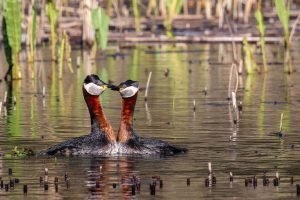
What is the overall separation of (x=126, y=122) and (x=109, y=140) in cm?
30

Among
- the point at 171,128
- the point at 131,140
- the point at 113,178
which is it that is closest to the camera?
the point at 113,178

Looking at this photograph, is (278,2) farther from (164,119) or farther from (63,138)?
(63,138)

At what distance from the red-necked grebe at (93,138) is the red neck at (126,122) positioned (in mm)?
116

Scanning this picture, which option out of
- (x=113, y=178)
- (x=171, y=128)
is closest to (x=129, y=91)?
(x=171, y=128)

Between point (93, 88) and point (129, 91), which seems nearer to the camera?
point (129, 91)

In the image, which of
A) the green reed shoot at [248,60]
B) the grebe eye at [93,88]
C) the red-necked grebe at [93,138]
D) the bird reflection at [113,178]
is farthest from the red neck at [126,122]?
the green reed shoot at [248,60]

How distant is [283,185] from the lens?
11.3 m

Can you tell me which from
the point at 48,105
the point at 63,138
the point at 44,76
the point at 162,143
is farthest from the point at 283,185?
the point at 44,76

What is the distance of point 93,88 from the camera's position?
47.4 feet

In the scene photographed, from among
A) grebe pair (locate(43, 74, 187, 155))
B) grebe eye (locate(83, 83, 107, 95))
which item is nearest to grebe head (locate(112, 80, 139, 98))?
grebe pair (locate(43, 74, 187, 155))

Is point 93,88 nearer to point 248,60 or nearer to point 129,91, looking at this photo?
point 129,91

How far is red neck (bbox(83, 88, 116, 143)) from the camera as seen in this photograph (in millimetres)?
14086

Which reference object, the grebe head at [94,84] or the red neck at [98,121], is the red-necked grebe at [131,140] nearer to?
the red neck at [98,121]

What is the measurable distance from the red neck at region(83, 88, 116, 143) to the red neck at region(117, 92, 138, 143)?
0.39ft
